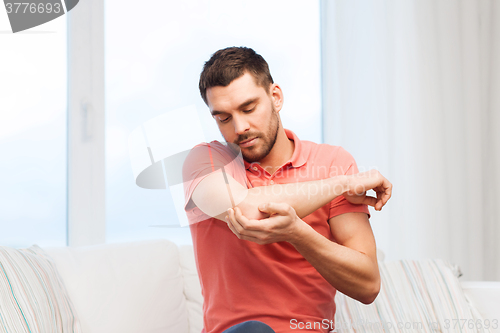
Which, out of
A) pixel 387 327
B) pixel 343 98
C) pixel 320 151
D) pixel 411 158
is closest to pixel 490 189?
pixel 411 158

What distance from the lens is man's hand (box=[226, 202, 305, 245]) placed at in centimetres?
84

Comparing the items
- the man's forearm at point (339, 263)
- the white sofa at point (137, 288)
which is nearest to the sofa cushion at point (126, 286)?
the white sofa at point (137, 288)

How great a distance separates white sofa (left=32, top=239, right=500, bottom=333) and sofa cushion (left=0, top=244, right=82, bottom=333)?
10cm

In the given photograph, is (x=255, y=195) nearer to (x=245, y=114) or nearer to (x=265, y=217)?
(x=265, y=217)

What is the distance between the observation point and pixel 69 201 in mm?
1831

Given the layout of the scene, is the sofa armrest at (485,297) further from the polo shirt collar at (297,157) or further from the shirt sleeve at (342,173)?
the polo shirt collar at (297,157)

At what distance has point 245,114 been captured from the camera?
107 centimetres

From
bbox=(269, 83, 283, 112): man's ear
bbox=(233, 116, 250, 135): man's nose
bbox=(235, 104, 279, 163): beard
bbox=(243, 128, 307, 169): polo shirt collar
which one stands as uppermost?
bbox=(269, 83, 283, 112): man's ear

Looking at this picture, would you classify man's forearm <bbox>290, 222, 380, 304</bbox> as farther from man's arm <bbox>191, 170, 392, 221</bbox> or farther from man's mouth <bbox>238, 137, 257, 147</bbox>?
man's mouth <bbox>238, 137, 257, 147</bbox>

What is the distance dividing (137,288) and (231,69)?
81 cm

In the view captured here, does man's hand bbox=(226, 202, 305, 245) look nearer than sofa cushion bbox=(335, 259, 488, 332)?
Yes

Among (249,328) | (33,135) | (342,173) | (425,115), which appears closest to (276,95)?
(342,173)

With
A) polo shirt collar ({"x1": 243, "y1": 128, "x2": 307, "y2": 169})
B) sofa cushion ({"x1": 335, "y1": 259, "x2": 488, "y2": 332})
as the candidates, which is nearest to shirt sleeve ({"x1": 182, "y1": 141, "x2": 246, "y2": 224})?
polo shirt collar ({"x1": 243, "y1": 128, "x2": 307, "y2": 169})

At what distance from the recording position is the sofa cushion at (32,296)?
37.3 inches
